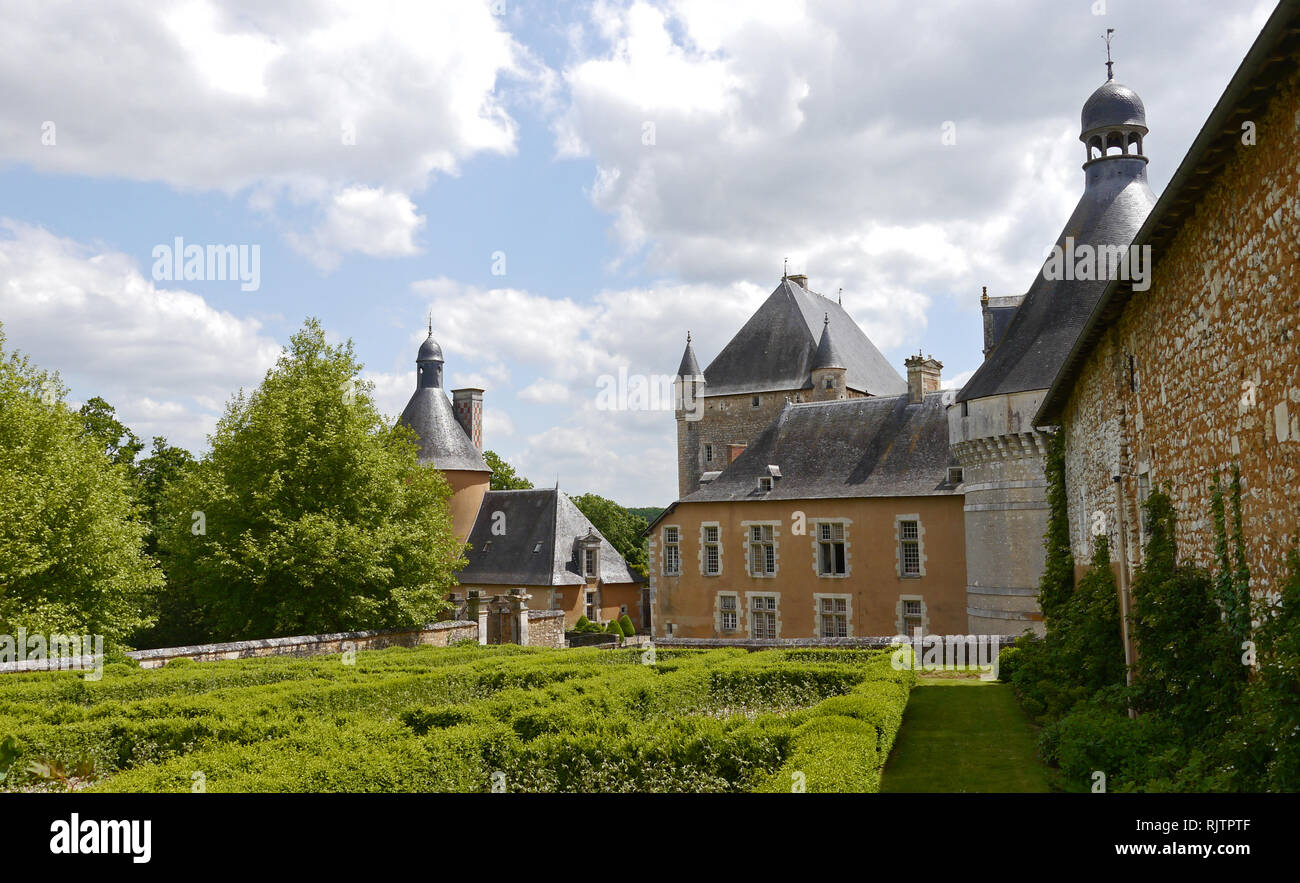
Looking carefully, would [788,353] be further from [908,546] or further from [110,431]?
[110,431]

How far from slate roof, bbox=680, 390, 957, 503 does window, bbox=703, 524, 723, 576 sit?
3.61 ft

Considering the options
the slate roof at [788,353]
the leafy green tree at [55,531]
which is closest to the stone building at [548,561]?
the slate roof at [788,353]

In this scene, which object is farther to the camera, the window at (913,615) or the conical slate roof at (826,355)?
the conical slate roof at (826,355)

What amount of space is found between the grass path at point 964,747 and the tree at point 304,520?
46.4ft

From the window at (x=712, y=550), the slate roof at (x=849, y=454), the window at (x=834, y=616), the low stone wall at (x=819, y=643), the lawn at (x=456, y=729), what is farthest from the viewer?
the window at (x=712, y=550)

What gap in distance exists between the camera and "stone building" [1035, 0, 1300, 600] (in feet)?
17.9

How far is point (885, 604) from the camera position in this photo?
27.8m

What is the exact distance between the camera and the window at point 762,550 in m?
30.3

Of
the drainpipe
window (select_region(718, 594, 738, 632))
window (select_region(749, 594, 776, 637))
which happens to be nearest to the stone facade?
window (select_region(749, 594, 776, 637))

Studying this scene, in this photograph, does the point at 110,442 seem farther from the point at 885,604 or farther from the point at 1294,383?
the point at 1294,383

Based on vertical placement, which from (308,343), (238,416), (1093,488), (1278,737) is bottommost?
(1278,737)

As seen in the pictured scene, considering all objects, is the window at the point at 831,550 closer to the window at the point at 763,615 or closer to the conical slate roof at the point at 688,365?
the window at the point at 763,615
